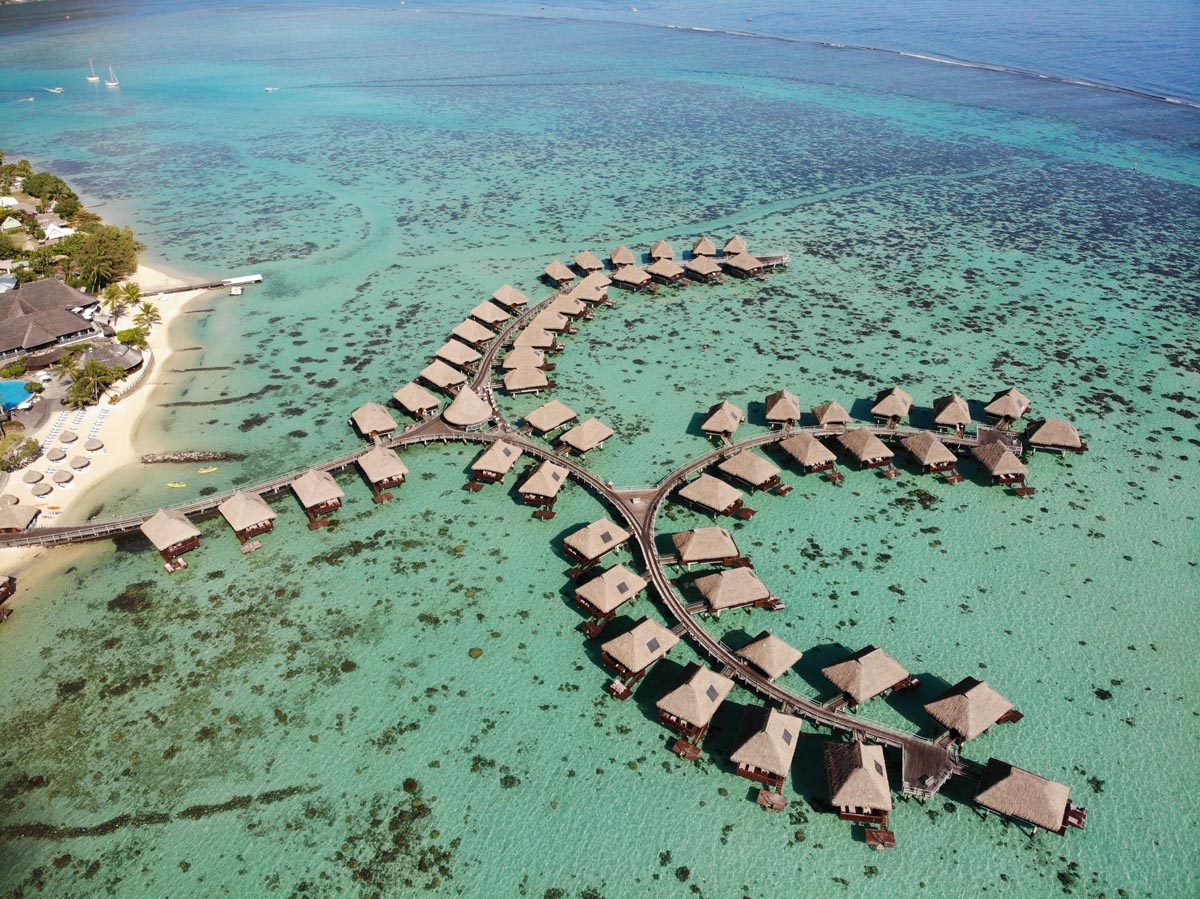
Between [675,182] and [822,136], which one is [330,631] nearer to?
[675,182]

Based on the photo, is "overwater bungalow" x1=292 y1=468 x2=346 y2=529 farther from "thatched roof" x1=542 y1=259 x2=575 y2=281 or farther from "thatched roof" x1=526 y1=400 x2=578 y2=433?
"thatched roof" x1=542 y1=259 x2=575 y2=281

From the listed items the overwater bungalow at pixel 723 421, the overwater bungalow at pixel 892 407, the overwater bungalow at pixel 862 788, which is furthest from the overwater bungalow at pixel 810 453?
the overwater bungalow at pixel 862 788

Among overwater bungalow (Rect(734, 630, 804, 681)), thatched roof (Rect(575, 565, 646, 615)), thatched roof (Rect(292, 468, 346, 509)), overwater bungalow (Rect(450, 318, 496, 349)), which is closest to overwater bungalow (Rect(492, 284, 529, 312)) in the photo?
overwater bungalow (Rect(450, 318, 496, 349))

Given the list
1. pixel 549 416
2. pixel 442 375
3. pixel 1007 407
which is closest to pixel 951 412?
pixel 1007 407

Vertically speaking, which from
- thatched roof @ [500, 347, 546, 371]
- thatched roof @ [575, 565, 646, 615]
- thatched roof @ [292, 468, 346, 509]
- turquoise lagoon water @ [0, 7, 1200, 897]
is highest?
thatched roof @ [500, 347, 546, 371]

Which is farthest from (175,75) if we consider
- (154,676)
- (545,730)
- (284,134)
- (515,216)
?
(545,730)
